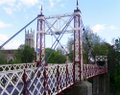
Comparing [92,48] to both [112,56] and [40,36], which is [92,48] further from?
[40,36]

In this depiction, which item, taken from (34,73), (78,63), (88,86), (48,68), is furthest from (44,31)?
(34,73)

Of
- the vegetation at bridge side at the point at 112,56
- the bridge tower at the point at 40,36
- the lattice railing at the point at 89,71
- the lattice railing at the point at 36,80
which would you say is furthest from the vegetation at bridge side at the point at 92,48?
the lattice railing at the point at 36,80

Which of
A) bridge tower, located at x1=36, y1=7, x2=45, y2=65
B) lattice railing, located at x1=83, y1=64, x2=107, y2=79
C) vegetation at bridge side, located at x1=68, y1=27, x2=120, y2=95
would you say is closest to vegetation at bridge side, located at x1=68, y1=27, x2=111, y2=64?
vegetation at bridge side, located at x1=68, y1=27, x2=120, y2=95

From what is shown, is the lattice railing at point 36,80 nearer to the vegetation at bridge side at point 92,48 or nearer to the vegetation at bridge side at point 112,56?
the vegetation at bridge side at point 92,48

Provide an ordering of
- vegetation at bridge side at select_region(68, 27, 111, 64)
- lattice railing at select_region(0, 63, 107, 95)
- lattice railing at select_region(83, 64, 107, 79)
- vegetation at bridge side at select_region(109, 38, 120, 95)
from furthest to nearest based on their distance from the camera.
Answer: vegetation at bridge side at select_region(109, 38, 120, 95) → vegetation at bridge side at select_region(68, 27, 111, 64) → lattice railing at select_region(83, 64, 107, 79) → lattice railing at select_region(0, 63, 107, 95)

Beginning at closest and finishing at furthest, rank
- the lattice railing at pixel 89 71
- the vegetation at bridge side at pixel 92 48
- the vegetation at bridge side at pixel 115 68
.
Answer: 1. the lattice railing at pixel 89 71
2. the vegetation at bridge side at pixel 92 48
3. the vegetation at bridge side at pixel 115 68

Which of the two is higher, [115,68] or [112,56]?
[112,56]

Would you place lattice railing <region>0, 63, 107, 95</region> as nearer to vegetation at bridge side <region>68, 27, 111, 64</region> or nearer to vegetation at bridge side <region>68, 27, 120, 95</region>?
vegetation at bridge side <region>68, 27, 111, 64</region>

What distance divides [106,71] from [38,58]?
24756 mm

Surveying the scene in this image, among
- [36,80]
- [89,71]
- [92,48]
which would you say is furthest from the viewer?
[92,48]

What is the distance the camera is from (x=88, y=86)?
19531 millimetres

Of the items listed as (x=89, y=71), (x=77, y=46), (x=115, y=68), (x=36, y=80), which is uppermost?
(x=77, y=46)

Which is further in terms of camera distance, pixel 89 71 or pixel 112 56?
pixel 112 56

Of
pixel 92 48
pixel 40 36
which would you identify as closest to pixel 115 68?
pixel 92 48
